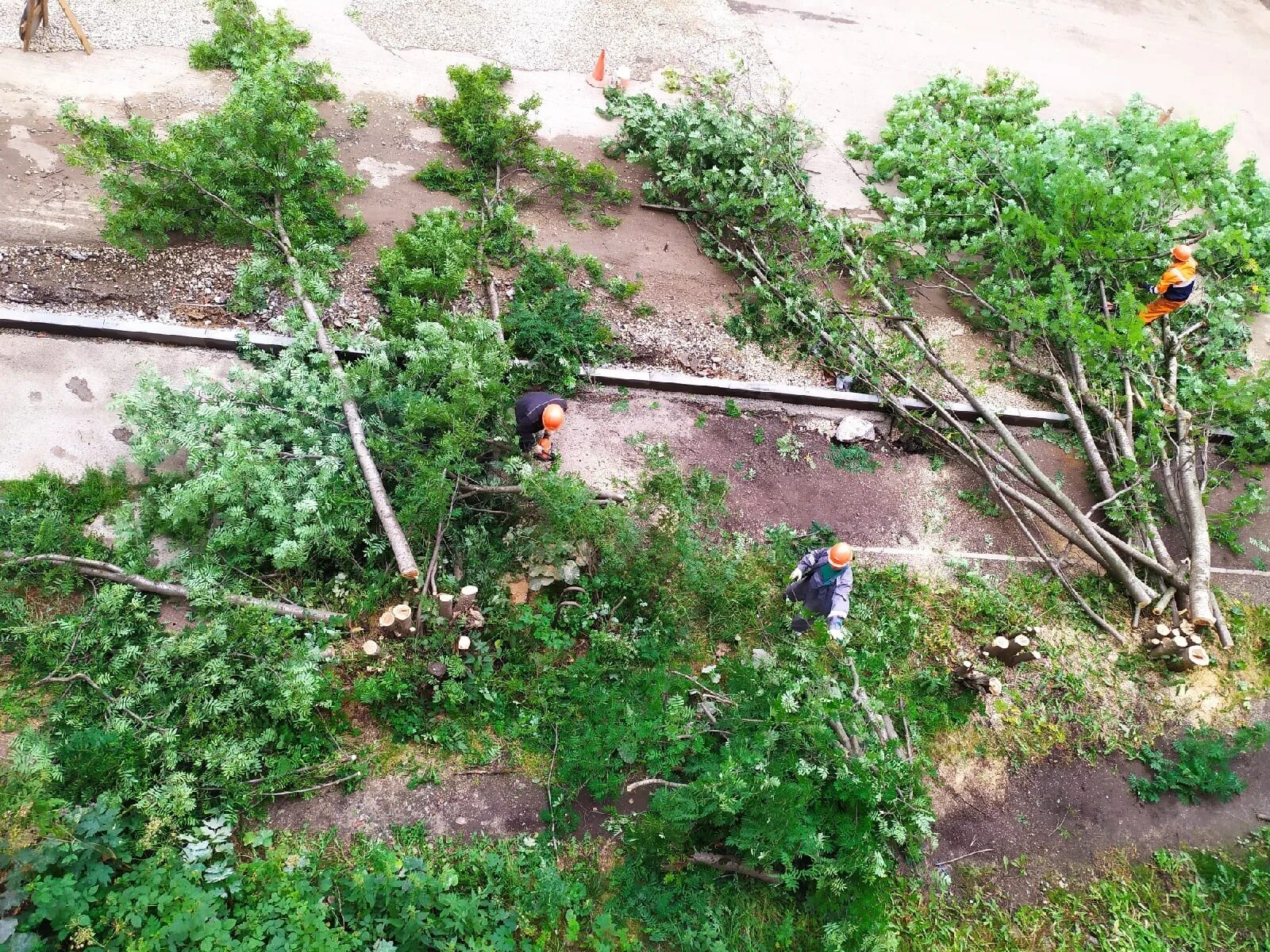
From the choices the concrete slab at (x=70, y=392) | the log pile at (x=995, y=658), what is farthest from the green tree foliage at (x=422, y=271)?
the log pile at (x=995, y=658)

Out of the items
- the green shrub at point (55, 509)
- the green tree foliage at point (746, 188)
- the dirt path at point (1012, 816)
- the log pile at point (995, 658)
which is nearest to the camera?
the dirt path at point (1012, 816)

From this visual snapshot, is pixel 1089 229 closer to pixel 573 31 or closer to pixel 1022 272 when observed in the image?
pixel 1022 272

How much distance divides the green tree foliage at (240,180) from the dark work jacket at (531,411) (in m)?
2.53

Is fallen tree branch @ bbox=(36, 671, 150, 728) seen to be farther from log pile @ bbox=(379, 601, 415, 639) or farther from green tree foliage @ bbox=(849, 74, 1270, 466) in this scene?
green tree foliage @ bbox=(849, 74, 1270, 466)

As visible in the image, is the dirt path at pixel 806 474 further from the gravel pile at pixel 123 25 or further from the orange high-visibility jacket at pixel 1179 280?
the gravel pile at pixel 123 25

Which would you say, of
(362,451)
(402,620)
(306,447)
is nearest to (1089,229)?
(362,451)

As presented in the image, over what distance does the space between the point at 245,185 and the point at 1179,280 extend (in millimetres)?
10110

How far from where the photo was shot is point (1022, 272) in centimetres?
921

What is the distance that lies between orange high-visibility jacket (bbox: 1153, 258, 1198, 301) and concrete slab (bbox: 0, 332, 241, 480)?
990cm

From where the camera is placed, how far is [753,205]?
30.3ft

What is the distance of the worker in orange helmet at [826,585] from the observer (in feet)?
20.6

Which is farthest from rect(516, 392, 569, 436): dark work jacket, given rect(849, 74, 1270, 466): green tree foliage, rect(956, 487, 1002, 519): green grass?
rect(849, 74, 1270, 466): green tree foliage

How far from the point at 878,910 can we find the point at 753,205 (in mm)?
7524

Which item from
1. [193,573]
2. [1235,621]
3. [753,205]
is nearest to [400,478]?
[193,573]
